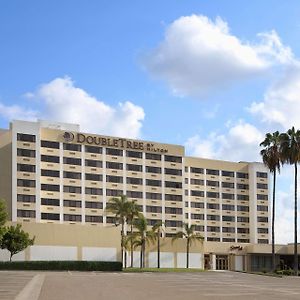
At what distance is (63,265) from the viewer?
7775cm

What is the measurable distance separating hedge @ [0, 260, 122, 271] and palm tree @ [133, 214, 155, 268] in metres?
10.0

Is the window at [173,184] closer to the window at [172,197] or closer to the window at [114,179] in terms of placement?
the window at [172,197]

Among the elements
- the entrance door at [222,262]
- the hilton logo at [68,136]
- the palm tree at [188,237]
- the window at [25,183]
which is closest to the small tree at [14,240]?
the window at [25,183]

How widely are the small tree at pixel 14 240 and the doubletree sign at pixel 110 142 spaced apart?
34744 mm

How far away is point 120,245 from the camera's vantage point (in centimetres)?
8794

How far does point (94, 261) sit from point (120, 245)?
24.5 ft

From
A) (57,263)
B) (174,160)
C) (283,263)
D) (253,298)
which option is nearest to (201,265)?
(283,263)

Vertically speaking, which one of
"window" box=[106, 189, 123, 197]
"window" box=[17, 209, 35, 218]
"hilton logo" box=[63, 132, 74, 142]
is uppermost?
"hilton logo" box=[63, 132, 74, 142]

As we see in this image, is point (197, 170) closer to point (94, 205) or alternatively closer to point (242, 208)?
point (242, 208)

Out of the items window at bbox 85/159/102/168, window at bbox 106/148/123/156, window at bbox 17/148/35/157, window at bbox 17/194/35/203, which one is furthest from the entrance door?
window at bbox 17/148/35/157

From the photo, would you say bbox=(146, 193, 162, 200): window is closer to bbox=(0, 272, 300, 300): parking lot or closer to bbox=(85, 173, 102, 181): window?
bbox=(85, 173, 102, 181): window

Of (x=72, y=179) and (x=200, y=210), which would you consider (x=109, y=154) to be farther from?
(x=200, y=210)

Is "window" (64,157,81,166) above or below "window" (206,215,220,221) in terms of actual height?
above

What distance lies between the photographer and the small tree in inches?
2911
